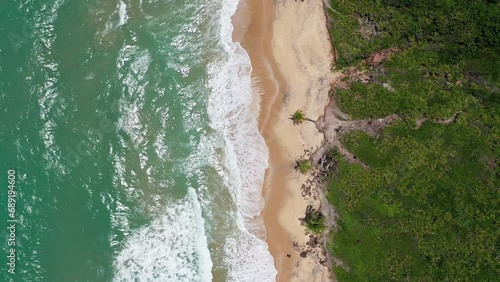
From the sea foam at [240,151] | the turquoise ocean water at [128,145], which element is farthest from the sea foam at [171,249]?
the sea foam at [240,151]

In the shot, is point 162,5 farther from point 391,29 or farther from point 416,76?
point 416,76

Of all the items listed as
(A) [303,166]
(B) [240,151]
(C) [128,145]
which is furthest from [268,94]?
(C) [128,145]

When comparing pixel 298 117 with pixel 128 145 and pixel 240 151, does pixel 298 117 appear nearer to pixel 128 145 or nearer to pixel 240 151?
pixel 240 151

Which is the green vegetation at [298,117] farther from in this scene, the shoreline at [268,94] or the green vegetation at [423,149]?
the green vegetation at [423,149]

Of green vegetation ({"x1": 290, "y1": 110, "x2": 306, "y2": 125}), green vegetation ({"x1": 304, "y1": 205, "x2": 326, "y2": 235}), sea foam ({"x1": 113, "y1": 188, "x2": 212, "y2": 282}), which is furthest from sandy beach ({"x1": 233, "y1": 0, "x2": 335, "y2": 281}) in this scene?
sea foam ({"x1": 113, "y1": 188, "x2": 212, "y2": 282})

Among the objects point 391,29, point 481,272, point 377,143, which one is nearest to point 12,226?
point 377,143

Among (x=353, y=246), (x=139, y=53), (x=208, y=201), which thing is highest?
(x=139, y=53)
